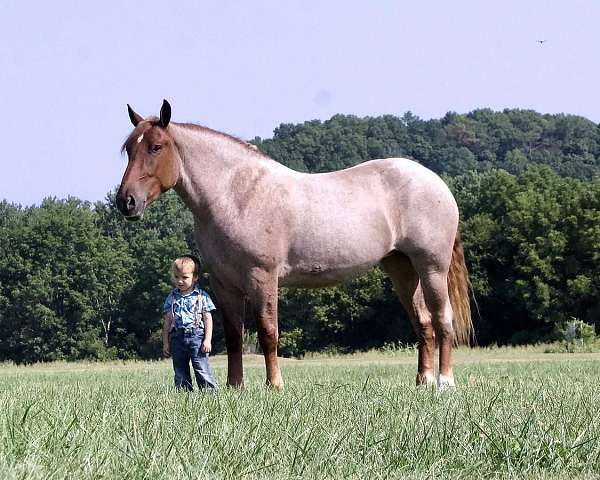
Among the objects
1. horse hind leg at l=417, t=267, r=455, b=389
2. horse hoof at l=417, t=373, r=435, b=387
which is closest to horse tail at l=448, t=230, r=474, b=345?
horse hind leg at l=417, t=267, r=455, b=389

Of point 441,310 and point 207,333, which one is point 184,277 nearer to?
point 207,333

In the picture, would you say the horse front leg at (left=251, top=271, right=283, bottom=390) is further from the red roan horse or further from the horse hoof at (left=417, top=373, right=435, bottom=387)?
the horse hoof at (left=417, top=373, right=435, bottom=387)

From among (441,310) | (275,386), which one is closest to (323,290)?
(441,310)

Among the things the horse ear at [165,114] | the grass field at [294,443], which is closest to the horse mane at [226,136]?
the horse ear at [165,114]

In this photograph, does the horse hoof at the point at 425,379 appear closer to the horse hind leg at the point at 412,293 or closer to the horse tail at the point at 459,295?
the horse hind leg at the point at 412,293

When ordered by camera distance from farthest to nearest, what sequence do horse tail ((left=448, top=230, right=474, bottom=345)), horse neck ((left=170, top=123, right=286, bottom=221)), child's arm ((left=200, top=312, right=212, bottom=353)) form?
horse tail ((left=448, top=230, right=474, bottom=345)) → child's arm ((left=200, top=312, right=212, bottom=353)) → horse neck ((left=170, top=123, right=286, bottom=221))

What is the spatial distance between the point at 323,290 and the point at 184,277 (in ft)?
205

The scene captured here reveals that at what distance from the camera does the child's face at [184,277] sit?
9971 millimetres

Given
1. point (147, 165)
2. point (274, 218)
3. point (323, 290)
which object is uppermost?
point (323, 290)

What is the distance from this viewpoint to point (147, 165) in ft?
31.0

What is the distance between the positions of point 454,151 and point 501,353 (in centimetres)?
10691

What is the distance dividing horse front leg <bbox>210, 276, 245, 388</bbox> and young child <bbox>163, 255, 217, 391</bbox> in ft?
0.69

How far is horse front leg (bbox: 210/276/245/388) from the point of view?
9.68 metres

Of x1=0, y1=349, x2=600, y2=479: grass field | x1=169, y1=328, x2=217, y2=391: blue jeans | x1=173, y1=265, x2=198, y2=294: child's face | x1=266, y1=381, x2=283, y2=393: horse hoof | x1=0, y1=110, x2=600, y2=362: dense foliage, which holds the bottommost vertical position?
x1=0, y1=349, x2=600, y2=479: grass field
